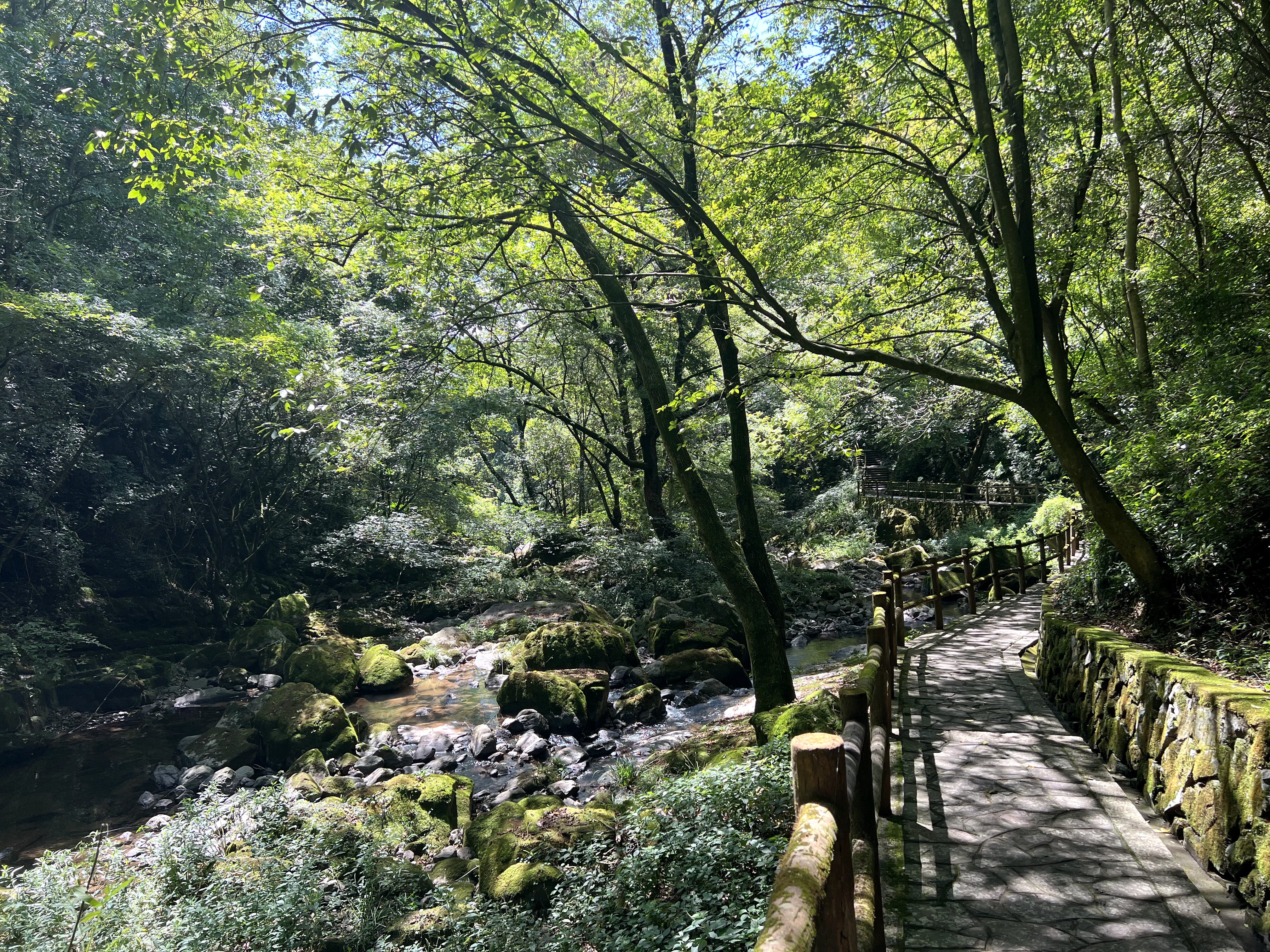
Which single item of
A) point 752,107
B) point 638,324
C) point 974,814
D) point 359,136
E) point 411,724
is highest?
point 752,107

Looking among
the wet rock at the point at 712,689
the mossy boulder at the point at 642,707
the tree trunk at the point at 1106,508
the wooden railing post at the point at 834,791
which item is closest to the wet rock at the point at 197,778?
the mossy boulder at the point at 642,707

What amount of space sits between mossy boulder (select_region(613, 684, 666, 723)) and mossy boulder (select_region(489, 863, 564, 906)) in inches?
203

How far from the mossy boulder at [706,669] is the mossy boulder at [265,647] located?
777 cm

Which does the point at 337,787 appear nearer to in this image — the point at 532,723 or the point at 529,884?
the point at 532,723

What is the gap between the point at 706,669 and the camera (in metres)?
11.9

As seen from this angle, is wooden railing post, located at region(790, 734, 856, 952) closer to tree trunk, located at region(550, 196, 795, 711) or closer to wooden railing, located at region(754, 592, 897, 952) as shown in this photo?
wooden railing, located at region(754, 592, 897, 952)

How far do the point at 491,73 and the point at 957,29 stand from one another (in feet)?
12.7

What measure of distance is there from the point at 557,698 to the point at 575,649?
1917 mm

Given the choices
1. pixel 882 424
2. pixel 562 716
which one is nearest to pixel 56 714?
pixel 562 716

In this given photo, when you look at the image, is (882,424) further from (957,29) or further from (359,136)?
(359,136)

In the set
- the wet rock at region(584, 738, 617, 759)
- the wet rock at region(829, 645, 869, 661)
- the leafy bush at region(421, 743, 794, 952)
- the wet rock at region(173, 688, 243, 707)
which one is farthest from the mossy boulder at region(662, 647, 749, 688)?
the wet rock at region(173, 688, 243, 707)

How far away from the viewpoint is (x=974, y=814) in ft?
14.0

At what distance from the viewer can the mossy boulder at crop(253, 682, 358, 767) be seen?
943 centimetres

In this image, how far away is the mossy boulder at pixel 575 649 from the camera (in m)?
12.0
